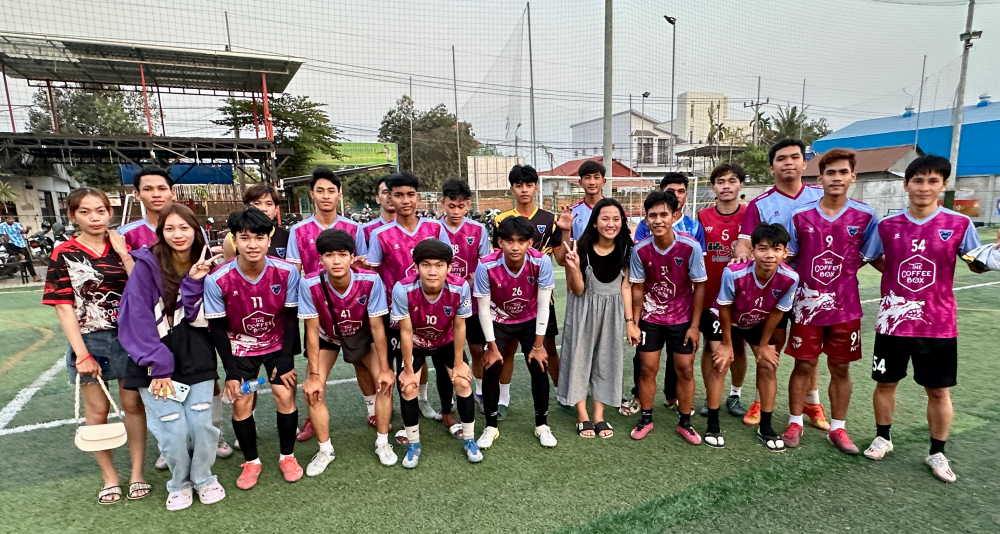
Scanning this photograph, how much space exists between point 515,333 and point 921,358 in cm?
254

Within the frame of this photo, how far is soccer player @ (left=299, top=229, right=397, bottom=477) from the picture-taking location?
3.03m

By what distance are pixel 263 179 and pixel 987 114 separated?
41.8 metres

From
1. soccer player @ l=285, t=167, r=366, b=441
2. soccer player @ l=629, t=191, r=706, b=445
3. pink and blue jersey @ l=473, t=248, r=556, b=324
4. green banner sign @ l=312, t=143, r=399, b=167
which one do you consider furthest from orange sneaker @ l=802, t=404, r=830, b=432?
green banner sign @ l=312, t=143, r=399, b=167

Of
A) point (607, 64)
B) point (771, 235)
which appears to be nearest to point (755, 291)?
point (771, 235)

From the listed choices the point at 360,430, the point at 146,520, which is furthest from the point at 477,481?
the point at 146,520

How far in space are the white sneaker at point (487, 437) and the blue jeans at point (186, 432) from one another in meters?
1.67

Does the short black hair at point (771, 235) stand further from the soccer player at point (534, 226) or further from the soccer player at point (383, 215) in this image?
the soccer player at point (383, 215)

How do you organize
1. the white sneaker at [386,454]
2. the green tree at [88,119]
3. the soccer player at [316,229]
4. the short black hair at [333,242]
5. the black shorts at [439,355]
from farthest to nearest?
the green tree at [88,119] < the soccer player at [316,229] < the black shorts at [439,355] < the white sneaker at [386,454] < the short black hair at [333,242]

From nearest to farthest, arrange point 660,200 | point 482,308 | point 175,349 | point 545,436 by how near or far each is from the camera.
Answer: point 175,349
point 660,200
point 482,308
point 545,436

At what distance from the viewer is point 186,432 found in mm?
2820

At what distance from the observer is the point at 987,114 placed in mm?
30484

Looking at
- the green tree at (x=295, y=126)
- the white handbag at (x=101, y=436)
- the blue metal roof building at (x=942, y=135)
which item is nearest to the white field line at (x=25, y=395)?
the white handbag at (x=101, y=436)

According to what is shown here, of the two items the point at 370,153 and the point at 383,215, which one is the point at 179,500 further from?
the point at 370,153

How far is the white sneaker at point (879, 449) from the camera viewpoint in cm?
319
